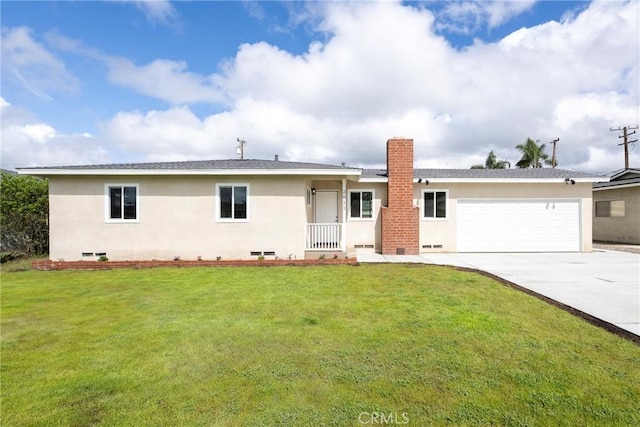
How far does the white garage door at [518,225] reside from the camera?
13.6m

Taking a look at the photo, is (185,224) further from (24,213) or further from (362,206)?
(24,213)

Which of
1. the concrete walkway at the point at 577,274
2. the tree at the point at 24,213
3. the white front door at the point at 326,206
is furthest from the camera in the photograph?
the white front door at the point at 326,206

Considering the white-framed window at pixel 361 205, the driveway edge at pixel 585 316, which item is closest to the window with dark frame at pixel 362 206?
the white-framed window at pixel 361 205

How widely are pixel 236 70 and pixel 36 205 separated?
10.9m

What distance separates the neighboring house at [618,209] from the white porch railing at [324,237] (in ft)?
47.8

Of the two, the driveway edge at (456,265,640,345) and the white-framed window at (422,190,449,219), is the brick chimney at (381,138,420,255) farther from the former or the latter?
the driveway edge at (456,265,640,345)

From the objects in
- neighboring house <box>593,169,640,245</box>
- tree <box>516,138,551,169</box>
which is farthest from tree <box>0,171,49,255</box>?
tree <box>516,138,551,169</box>

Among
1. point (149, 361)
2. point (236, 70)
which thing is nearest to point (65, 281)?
point (149, 361)

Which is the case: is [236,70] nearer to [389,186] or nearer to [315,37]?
[315,37]

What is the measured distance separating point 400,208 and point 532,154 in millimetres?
29152

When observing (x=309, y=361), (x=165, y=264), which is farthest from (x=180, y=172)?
(x=309, y=361)

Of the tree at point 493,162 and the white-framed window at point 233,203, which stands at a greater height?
the tree at point 493,162

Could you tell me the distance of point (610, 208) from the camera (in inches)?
672

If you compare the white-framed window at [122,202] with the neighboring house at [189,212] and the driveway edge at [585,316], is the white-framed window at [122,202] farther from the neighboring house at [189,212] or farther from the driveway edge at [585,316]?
the driveway edge at [585,316]
